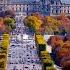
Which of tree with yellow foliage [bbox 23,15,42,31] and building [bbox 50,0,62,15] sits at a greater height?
building [bbox 50,0,62,15]

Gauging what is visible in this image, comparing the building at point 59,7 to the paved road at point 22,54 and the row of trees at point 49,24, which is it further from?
the paved road at point 22,54

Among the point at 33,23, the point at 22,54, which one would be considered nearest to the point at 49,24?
the point at 33,23

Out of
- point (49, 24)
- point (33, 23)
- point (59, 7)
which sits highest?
point (59, 7)

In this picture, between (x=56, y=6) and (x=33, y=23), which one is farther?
(x=56, y=6)

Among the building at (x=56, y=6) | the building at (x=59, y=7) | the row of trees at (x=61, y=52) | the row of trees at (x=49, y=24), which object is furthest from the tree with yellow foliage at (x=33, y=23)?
the building at (x=59, y=7)

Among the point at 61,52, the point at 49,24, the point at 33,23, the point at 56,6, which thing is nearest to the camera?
the point at 61,52

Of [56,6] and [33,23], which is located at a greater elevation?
[56,6]

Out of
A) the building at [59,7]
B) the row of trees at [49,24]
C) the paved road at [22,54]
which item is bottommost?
the paved road at [22,54]

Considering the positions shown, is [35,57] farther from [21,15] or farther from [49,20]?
[21,15]

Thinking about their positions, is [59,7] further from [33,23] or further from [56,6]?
[33,23]

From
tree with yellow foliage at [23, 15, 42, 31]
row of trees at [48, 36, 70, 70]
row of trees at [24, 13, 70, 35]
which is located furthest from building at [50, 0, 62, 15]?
row of trees at [48, 36, 70, 70]

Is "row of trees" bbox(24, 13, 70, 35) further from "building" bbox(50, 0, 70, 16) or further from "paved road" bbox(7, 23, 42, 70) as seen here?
"building" bbox(50, 0, 70, 16)
